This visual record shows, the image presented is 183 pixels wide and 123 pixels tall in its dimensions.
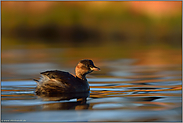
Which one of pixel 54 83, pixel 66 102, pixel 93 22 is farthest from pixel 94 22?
pixel 66 102

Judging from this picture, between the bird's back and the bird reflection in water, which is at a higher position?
the bird's back

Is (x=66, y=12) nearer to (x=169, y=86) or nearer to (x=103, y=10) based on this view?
(x=103, y=10)

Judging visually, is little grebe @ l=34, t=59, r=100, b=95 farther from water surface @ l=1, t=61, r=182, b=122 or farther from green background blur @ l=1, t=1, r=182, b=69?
green background blur @ l=1, t=1, r=182, b=69

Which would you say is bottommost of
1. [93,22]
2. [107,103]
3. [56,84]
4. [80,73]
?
[107,103]

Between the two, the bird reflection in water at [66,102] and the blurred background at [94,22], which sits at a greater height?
the blurred background at [94,22]

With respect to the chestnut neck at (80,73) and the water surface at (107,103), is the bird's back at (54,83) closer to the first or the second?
the water surface at (107,103)

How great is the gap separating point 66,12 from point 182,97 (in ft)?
87.8

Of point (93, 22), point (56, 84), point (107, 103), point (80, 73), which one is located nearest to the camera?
point (107, 103)

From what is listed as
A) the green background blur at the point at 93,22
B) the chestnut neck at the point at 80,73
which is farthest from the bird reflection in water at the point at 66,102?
the green background blur at the point at 93,22

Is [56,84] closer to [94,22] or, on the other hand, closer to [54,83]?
[54,83]

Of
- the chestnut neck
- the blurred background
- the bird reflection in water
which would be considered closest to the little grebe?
the bird reflection in water

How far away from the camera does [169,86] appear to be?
8.91m

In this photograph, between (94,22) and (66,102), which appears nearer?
(66,102)

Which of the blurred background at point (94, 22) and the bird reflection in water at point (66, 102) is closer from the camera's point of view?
the bird reflection in water at point (66, 102)
